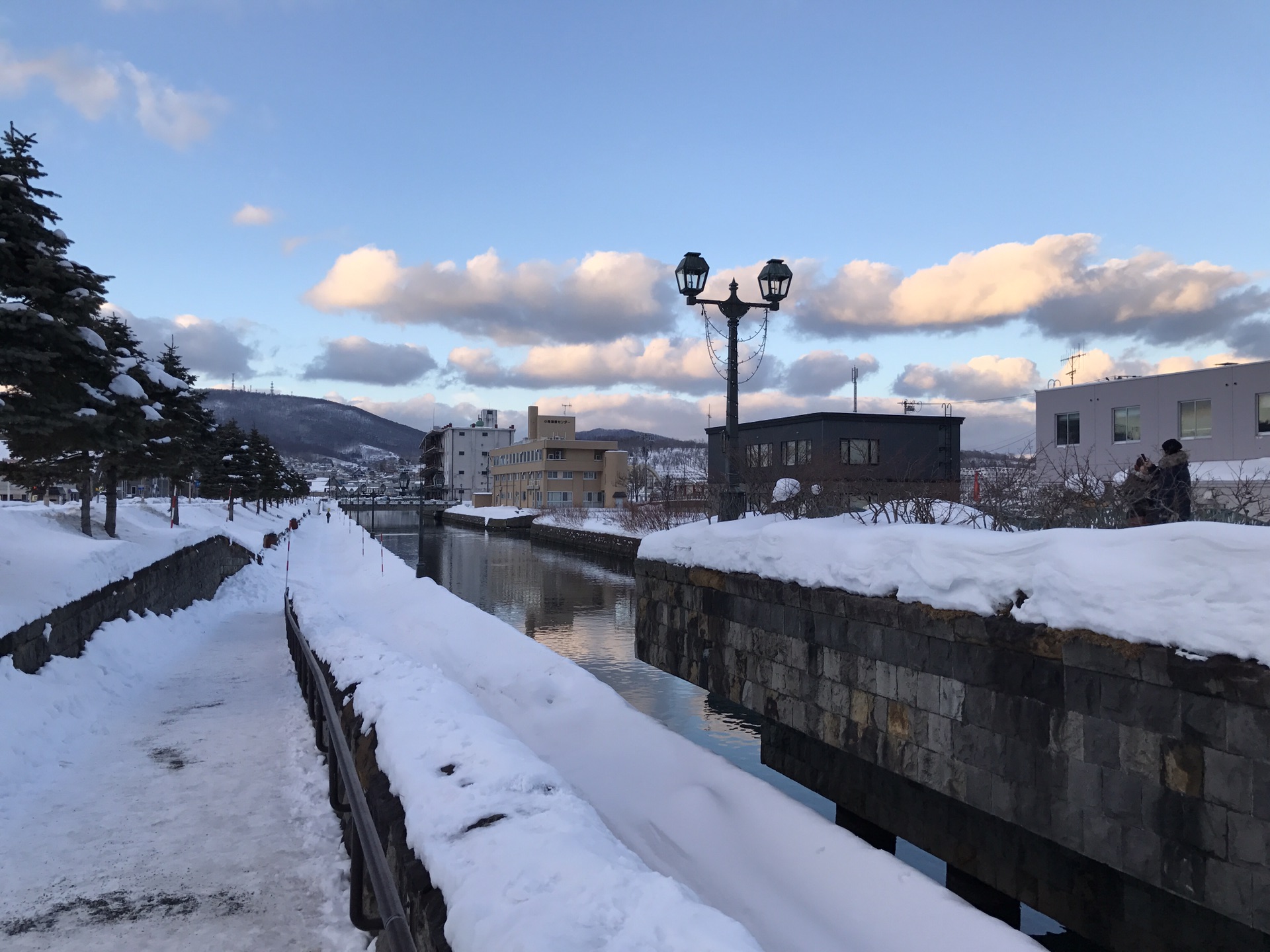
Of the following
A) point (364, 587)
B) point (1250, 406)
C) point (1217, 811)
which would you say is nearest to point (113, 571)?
point (364, 587)

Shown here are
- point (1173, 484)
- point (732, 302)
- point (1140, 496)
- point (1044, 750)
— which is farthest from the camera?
point (732, 302)

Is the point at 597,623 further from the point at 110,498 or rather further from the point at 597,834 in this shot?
the point at 597,834

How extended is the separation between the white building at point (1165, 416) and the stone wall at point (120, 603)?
2602 centimetres

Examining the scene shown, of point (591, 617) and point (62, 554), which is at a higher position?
point (62, 554)

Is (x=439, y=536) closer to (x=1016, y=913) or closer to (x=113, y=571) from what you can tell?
(x=113, y=571)

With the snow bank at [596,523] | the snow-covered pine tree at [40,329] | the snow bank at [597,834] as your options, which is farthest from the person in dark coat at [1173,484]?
the snow bank at [596,523]

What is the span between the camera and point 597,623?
26.1 m

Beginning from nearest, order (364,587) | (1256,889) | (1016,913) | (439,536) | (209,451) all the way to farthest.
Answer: (1256,889) < (1016,913) < (364,587) < (209,451) < (439,536)

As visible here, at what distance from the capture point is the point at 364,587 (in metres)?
27.8

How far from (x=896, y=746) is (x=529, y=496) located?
92.6 meters

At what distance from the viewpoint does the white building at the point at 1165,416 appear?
94.9 ft

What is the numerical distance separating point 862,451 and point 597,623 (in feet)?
104

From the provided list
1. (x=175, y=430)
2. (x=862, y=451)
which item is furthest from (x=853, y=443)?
(x=175, y=430)

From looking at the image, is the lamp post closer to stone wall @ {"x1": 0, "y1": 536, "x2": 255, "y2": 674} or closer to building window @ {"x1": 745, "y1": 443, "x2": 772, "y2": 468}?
stone wall @ {"x1": 0, "y1": 536, "x2": 255, "y2": 674}
